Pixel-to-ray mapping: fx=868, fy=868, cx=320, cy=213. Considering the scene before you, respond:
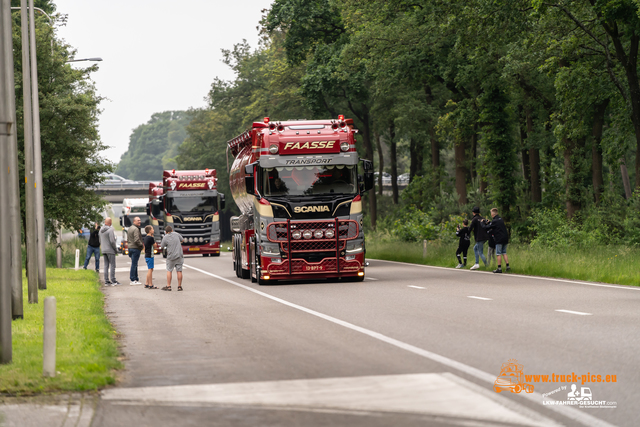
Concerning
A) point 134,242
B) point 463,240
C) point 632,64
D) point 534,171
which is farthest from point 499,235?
point 534,171

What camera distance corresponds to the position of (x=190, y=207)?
146ft

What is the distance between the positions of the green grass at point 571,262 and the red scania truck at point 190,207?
16329 millimetres

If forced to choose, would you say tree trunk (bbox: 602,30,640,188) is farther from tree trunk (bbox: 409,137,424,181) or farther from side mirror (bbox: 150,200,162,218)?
tree trunk (bbox: 409,137,424,181)

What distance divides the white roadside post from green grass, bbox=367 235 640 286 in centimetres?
1345

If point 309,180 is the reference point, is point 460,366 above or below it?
below

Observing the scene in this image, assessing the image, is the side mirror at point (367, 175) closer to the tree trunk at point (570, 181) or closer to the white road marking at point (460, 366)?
the white road marking at point (460, 366)

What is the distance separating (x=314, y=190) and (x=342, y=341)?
409 inches

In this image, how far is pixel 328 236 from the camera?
20656 mm

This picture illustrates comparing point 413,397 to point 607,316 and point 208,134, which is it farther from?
point 208,134

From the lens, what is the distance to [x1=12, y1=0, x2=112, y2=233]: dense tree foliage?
2964cm

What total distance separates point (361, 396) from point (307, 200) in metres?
13.5

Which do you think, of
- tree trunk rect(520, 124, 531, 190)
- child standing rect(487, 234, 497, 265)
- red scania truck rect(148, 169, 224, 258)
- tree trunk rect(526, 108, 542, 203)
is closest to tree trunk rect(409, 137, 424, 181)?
tree trunk rect(520, 124, 531, 190)

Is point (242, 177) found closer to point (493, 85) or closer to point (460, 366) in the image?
point (493, 85)

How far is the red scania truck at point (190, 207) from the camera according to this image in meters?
44.4
